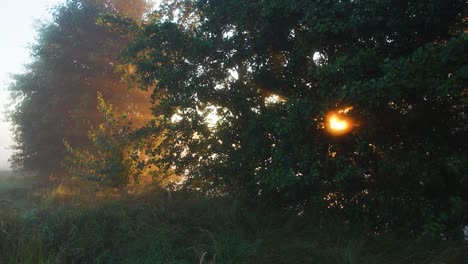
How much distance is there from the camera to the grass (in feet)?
20.9

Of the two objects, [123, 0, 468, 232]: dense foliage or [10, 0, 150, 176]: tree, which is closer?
[123, 0, 468, 232]: dense foliage

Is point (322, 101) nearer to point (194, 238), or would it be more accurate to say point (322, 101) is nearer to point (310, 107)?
point (310, 107)

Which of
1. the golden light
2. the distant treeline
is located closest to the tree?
the distant treeline

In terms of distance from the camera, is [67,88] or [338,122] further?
[67,88]

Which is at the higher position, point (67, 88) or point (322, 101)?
point (67, 88)

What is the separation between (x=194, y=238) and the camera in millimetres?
7629

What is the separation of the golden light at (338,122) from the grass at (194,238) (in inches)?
70.0

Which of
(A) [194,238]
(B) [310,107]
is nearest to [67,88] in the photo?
(A) [194,238]

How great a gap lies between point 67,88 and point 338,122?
1541 centimetres

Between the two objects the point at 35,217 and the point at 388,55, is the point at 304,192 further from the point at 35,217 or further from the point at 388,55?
the point at 35,217

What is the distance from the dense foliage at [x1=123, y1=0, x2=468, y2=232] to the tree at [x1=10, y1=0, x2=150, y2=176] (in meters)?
8.98

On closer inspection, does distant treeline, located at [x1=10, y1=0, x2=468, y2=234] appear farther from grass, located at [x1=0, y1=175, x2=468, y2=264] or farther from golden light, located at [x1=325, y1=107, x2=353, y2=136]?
grass, located at [x1=0, y1=175, x2=468, y2=264]

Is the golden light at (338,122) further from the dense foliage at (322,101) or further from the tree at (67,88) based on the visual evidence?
the tree at (67,88)

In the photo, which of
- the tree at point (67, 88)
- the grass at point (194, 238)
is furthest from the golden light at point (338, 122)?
the tree at point (67, 88)
